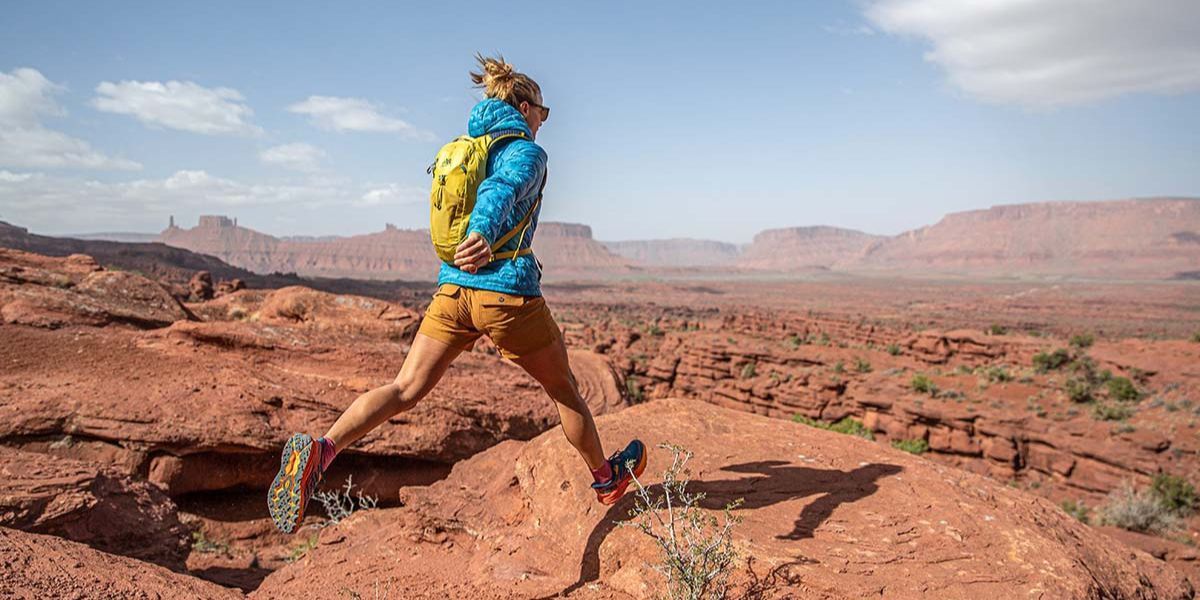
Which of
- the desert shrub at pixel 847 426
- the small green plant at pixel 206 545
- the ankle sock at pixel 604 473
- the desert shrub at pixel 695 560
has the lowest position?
the desert shrub at pixel 847 426

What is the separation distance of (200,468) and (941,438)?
15447mm

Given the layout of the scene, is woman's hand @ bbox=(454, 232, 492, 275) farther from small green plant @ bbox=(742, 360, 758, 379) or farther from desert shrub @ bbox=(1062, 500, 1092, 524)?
small green plant @ bbox=(742, 360, 758, 379)

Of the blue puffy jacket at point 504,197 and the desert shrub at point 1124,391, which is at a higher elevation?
the blue puffy jacket at point 504,197

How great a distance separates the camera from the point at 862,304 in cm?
6950

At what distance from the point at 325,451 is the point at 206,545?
3004 millimetres

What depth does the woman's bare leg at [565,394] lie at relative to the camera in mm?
2826

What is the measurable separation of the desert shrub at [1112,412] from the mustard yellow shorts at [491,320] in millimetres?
16904

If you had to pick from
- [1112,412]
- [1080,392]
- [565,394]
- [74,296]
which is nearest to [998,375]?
[1080,392]

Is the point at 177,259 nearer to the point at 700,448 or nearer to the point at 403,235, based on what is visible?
the point at 700,448

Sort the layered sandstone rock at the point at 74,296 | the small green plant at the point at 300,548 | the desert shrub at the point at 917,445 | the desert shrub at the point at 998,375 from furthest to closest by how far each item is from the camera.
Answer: the desert shrub at the point at 998,375 → the desert shrub at the point at 917,445 → the layered sandstone rock at the point at 74,296 → the small green plant at the point at 300,548

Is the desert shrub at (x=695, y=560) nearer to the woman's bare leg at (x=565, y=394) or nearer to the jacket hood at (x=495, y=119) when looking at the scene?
the woman's bare leg at (x=565, y=394)

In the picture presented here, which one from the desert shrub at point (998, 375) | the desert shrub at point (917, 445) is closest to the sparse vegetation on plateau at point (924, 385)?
the desert shrub at point (998, 375)

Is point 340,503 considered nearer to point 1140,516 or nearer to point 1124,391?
point 1140,516

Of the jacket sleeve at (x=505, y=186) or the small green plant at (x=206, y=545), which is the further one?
the small green plant at (x=206, y=545)
